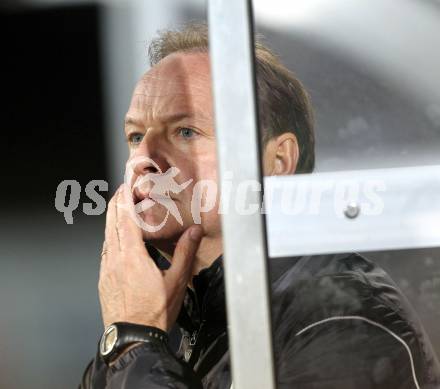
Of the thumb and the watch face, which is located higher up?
the thumb

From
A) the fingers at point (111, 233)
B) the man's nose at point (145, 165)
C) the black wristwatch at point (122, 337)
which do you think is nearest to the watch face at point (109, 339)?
the black wristwatch at point (122, 337)

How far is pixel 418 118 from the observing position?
3.59 feet

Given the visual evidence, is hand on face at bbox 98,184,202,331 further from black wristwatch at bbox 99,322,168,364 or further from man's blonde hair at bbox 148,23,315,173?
Result: man's blonde hair at bbox 148,23,315,173

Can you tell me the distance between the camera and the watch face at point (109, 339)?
117 centimetres

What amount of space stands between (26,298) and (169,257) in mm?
265

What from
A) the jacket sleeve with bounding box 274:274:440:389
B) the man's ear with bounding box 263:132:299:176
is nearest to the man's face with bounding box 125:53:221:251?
the man's ear with bounding box 263:132:299:176

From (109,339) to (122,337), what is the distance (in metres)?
0.02

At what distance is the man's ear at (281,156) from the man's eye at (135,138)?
9.1 inches

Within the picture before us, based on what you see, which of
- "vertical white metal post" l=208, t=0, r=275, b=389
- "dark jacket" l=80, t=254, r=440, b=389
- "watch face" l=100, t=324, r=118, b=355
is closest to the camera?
"vertical white metal post" l=208, t=0, r=275, b=389

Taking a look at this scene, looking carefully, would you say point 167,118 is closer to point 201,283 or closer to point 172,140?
point 172,140

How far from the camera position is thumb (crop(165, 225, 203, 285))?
1.16 metres

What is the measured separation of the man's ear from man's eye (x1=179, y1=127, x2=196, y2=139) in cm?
14

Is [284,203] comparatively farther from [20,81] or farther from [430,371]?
[20,81]

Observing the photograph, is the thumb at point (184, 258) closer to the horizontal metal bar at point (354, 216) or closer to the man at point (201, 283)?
the man at point (201, 283)
